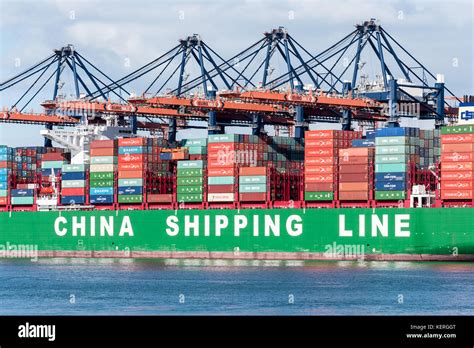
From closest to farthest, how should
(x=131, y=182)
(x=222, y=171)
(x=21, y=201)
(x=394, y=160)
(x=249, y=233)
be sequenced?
(x=394, y=160) < (x=222, y=171) < (x=249, y=233) < (x=131, y=182) < (x=21, y=201)

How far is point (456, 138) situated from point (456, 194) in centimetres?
349

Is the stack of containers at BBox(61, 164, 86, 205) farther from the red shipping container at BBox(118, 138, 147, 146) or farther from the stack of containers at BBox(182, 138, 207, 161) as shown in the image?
the stack of containers at BBox(182, 138, 207, 161)

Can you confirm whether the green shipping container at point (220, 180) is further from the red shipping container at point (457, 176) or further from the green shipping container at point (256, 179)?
the red shipping container at point (457, 176)

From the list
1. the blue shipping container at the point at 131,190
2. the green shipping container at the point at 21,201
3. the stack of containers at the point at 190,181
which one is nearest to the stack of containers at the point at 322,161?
the stack of containers at the point at 190,181

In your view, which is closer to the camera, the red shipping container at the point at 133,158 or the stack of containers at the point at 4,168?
the red shipping container at the point at 133,158

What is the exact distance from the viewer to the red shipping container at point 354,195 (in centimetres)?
7488

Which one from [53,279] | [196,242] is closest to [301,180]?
[196,242]

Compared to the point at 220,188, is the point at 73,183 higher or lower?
higher

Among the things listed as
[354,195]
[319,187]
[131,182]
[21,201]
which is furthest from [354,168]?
[21,201]

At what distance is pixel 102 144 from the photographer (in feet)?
285

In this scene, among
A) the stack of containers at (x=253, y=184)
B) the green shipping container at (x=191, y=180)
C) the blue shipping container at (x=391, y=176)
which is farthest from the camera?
the green shipping container at (x=191, y=180)

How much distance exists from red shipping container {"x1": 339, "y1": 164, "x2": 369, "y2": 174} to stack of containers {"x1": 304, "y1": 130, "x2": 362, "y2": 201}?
32.6 inches

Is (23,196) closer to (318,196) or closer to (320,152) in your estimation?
(318,196)

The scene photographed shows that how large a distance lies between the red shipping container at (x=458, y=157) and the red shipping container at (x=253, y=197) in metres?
13.9
